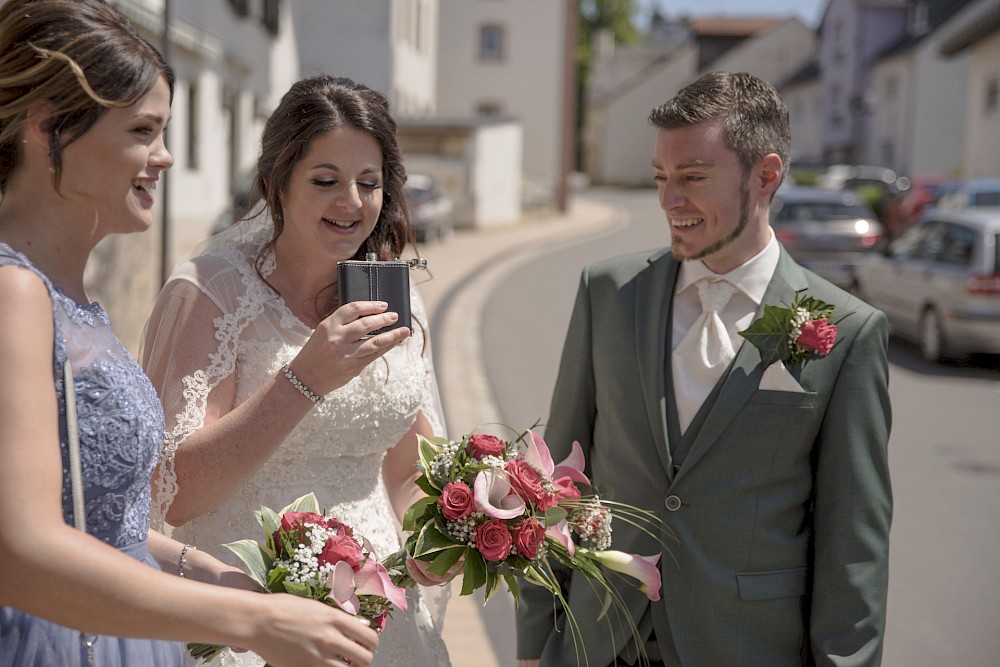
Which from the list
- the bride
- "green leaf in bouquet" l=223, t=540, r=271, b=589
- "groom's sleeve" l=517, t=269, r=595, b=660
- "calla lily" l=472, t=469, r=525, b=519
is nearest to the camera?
"green leaf in bouquet" l=223, t=540, r=271, b=589

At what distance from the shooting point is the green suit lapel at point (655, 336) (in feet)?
9.45

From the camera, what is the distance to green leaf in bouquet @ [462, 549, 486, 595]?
2355 millimetres

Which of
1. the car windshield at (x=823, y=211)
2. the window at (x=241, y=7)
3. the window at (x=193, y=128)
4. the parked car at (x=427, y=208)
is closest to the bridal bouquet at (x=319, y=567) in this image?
the car windshield at (x=823, y=211)

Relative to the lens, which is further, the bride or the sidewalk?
the sidewalk

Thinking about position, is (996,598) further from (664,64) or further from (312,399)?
(664,64)

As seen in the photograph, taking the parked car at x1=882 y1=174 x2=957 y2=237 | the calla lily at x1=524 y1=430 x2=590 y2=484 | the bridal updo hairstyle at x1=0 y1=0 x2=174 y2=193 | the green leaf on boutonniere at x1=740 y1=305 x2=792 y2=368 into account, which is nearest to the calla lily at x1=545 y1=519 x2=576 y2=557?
the calla lily at x1=524 y1=430 x2=590 y2=484

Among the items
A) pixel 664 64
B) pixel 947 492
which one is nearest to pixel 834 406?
pixel 947 492

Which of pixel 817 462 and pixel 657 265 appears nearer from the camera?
pixel 817 462

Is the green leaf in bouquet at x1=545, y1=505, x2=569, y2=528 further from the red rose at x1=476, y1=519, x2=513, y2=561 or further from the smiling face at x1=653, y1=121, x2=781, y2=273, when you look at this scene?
the smiling face at x1=653, y1=121, x2=781, y2=273

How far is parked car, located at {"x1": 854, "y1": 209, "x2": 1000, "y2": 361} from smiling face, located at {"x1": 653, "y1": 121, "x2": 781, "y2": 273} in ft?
35.5

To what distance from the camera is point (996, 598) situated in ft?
20.1

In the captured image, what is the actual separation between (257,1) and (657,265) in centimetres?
2329

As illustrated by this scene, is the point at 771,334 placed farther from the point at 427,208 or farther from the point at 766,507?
the point at 427,208

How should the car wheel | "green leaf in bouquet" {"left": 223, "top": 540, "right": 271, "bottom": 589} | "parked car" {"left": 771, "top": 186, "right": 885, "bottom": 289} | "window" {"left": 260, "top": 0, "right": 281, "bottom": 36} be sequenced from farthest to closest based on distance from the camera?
"window" {"left": 260, "top": 0, "right": 281, "bottom": 36}
"parked car" {"left": 771, "top": 186, "right": 885, "bottom": 289}
the car wheel
"green leaf in bouquet" {"left": 223, "top": 540, "right": 271, "bottom": 589}
